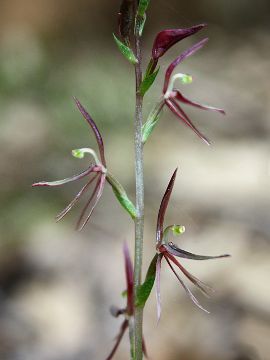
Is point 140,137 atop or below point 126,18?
below

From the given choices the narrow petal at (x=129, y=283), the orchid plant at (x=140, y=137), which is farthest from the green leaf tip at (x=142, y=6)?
the narrow petal at (x=129, y=283)

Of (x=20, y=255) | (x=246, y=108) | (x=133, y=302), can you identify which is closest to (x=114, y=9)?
(x=246, y=108)

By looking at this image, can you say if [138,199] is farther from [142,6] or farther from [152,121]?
[142,6]

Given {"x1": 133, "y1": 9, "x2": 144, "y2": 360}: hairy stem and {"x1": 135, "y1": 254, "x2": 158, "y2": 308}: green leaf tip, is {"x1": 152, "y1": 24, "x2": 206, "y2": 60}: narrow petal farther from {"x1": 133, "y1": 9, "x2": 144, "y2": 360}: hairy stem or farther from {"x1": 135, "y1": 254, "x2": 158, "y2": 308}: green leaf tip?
{"x1": 135, "y1": 254, "x2": 158, "y2": 308}: green leaf tip

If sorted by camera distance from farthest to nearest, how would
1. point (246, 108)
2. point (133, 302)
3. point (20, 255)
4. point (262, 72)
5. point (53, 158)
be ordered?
point (262, 72), point (246, 108), point (53, 158), point (20, 255), point (133, 302)

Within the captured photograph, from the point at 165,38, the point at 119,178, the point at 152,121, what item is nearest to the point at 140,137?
the point at 152,121

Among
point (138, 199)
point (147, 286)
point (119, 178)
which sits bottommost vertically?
point (119, 178)

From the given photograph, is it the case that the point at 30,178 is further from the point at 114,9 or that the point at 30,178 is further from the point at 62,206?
the point at 114,9
